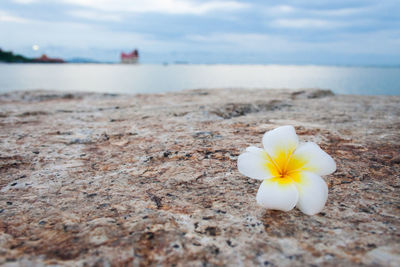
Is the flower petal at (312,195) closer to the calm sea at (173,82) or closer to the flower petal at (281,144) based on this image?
the flower petal at (281,144)

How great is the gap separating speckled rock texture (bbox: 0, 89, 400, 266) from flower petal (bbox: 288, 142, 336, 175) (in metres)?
0.18

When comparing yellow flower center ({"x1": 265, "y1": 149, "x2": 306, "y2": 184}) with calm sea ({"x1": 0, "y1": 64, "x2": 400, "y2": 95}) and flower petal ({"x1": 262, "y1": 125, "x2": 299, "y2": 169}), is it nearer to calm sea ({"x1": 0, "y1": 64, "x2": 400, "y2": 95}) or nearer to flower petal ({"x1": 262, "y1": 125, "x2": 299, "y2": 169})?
flower petal ({"x1": 262, "y1": 125, "x2": 299, "y2": 169})

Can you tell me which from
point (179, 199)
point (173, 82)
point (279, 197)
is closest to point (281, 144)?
point (279, 197)

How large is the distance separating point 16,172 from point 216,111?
6.49 feet

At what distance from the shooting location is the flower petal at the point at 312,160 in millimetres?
1145

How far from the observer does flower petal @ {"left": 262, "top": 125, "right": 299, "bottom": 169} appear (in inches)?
47.1

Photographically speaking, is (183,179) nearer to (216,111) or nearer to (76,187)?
(76,187)

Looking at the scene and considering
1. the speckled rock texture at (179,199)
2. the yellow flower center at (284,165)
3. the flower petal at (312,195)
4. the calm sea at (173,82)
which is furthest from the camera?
the calm sea at (173,82)

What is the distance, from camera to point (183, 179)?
1.49 metres

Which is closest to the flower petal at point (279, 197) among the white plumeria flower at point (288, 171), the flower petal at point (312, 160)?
the white plumeria flower at point (288, 171)

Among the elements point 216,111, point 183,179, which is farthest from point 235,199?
point 216,111

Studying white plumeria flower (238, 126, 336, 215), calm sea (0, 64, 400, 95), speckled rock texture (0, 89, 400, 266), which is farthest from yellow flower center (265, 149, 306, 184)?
calm sea (0, 64, 400, 95)

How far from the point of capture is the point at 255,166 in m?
1.15

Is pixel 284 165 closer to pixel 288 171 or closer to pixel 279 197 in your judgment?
pixel 288 171
